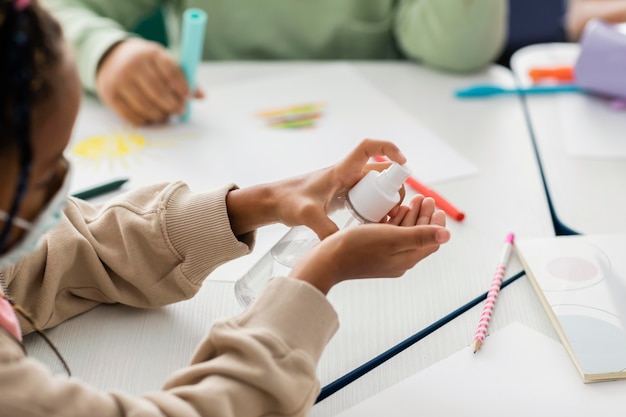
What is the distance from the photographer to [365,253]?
51 cm

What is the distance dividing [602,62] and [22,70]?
0.77 metres

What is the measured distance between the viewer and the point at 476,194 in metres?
0.77

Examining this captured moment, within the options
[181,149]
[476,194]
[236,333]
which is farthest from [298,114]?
[236,333]

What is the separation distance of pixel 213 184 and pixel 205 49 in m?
0.49

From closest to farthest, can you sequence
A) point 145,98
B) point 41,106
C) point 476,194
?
1. point 41,106
2. point 476,194
3. point 145,98

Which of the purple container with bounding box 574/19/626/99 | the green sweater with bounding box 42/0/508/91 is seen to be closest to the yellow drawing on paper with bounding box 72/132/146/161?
the green sweater with bounding box 42/0/508/91

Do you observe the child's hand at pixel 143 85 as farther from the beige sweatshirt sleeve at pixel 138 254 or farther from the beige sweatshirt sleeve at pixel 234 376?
the beige sweatshirt sleeve at pixel 234 376

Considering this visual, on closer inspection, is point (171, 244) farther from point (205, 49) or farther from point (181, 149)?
point (205, 49)

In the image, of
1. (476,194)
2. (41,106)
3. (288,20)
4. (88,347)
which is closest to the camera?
(41,106)

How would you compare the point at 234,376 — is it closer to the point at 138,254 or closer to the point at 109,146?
the point at 138,254

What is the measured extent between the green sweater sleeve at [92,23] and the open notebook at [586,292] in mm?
582

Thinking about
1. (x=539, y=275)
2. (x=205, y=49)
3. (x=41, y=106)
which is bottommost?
(x=205, y=49)

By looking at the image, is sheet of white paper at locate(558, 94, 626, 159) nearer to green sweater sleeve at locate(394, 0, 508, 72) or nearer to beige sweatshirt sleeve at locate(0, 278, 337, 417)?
green sweater sleeve at locate(394, 0, 508, 72)

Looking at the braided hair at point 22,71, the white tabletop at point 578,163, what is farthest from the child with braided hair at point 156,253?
the white tabletop at point 578,163
